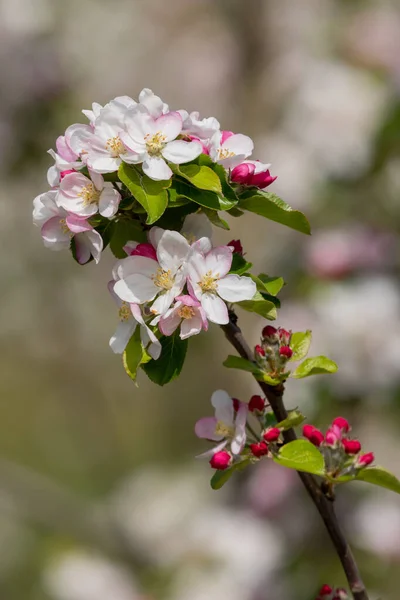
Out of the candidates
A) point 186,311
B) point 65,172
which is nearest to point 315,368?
point 186,311

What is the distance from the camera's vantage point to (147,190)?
23.9 inches

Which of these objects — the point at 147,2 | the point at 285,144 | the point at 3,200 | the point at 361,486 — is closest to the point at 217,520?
the point at 361,486

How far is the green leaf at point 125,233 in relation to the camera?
26.5 inches

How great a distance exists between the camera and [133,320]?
63cm

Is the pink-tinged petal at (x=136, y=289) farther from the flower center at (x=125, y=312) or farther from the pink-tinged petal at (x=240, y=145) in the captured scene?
the pink-tinged petal at (x=240, y=145)

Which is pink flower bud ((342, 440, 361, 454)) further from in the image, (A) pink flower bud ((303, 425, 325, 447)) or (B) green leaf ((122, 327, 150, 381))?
(B) green leaf ((122, 327, 150, 381))

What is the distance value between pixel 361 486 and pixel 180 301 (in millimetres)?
1752

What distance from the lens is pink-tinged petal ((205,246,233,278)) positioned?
0.62 m

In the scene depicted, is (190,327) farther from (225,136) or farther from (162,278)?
(225,136)

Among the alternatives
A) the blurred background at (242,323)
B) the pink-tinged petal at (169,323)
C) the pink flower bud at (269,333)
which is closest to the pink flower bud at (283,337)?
the pink flower bud at (269,333)

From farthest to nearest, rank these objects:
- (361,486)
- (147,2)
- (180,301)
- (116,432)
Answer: (147,2)
(116,432)
(361,486)
(180,301)

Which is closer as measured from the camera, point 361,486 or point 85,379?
point 361,486

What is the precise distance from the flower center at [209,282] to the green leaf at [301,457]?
134mm

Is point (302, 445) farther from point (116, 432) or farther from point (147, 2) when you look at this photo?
point (147, 2)
